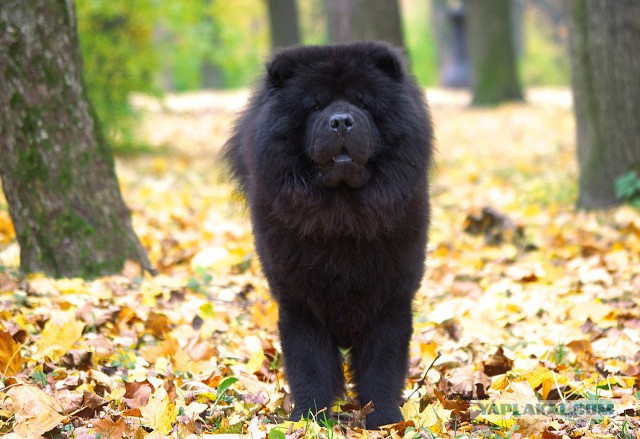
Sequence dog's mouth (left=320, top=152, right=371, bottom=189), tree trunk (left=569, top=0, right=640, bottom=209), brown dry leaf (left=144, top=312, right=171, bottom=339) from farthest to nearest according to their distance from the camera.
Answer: tree trunk (left=569, top=0, right=640, bottom=209) < brown dry leaf (left=144, top=312, right=171, bottom=339) < dog's mouth (left=320, top=152, right=371, bottom=189)

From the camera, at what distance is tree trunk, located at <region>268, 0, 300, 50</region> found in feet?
52.9

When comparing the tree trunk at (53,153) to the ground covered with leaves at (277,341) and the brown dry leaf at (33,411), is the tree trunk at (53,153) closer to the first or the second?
the ground covered with leaves at (277,341)

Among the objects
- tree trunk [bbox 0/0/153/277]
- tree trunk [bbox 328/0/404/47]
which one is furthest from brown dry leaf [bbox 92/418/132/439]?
tree trunk [bbox 328/0/404/47]

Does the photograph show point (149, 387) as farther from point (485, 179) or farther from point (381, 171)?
point (485, 179)

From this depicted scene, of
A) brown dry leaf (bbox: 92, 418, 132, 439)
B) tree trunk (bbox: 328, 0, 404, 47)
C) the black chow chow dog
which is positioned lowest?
brown dry leaf (bbox: 92, 418, 132, 439)

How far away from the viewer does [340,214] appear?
133 inches

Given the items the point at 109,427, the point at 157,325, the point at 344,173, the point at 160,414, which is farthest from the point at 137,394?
the point at 344,173

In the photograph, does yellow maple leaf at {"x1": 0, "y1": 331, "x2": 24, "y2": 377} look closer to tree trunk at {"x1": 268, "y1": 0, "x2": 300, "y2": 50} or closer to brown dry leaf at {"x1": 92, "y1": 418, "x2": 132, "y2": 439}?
brown dry leaf at {"x1": 92, "y1": 418, "x2": 132, "y2": 439}

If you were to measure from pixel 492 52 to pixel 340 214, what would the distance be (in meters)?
15.7

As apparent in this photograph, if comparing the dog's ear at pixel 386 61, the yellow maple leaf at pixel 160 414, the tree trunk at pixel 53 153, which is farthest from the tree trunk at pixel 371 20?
the yellow maple leaf at pixel 160 414

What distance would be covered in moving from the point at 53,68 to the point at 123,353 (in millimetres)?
2001

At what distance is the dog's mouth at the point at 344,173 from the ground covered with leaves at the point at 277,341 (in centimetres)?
93

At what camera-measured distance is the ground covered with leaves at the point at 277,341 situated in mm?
3154

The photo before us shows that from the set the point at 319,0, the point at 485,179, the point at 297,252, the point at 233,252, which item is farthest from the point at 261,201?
the point at 319,0
